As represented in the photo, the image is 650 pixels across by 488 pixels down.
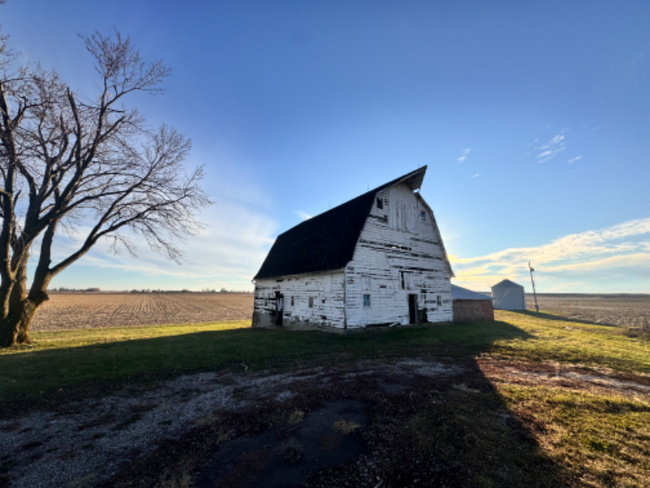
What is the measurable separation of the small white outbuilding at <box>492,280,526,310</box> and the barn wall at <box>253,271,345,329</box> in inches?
1841

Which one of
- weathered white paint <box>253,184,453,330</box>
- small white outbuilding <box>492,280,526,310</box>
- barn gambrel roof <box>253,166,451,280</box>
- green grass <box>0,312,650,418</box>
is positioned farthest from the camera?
small white outbuilding <box>492,280,526,310</box>

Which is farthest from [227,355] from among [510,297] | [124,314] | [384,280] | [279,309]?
[510,297]

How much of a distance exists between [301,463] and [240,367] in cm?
705

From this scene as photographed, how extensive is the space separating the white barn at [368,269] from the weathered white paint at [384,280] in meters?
0.06

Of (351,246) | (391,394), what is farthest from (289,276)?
(391,394)

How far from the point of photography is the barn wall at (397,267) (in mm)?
17266

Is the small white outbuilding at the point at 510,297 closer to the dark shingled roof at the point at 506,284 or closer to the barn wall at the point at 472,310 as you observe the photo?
the dark shingled roof at the point at 506,284

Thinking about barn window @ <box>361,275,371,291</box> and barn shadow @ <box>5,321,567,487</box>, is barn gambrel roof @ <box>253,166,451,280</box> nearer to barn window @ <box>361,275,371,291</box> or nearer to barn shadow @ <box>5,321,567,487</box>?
barn window @ <box>361,275,371,291</box>

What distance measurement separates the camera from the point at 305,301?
65.2 ft

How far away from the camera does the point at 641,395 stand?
6633 mm

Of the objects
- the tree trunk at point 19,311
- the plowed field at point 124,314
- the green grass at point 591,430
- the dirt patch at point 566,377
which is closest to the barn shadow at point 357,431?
the green grass at point 591,430

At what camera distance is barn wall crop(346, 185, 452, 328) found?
56.6 ft

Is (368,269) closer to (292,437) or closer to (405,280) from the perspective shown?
(405,280)

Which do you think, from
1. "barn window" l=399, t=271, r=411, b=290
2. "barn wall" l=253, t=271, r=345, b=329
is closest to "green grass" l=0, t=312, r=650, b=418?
"barn wall" l=253, t=271, r=345, b=329
